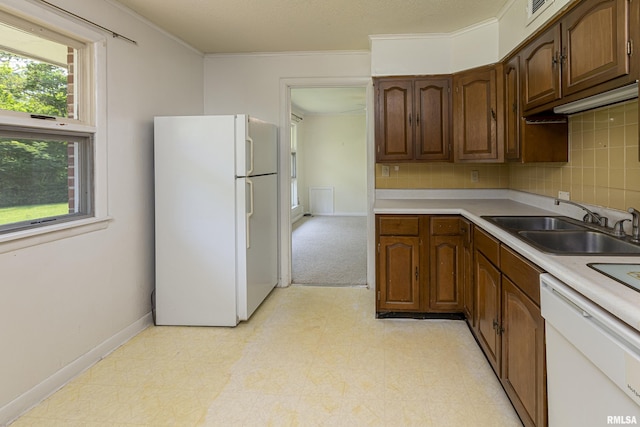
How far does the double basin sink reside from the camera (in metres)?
1.83

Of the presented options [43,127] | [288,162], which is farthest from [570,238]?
[43,127]

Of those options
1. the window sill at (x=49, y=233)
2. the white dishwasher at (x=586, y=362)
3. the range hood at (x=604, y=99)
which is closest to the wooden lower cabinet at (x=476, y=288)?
the white dishwasher at (x=586, y=362)

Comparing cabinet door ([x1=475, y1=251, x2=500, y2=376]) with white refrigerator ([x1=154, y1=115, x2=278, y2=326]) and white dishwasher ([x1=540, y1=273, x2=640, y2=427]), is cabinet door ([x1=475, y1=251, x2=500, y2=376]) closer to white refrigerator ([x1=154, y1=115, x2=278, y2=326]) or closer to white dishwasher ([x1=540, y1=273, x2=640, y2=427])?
white dishwasher ([x1=540, y1=273, x2=640, y2=427])

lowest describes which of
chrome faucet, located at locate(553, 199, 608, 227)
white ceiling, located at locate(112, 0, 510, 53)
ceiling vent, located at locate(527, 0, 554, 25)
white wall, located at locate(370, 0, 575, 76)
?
chrome faucet, located at locate(553, 199, 608, 227)

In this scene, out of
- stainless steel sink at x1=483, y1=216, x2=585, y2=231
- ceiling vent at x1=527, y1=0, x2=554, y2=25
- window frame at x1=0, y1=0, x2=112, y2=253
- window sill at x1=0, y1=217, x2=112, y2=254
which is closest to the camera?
window sill at x1=0, y1=217, x2=112, y2=254

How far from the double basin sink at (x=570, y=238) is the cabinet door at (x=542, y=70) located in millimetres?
722

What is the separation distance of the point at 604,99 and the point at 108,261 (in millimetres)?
3054

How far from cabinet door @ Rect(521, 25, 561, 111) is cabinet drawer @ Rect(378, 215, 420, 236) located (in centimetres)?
112

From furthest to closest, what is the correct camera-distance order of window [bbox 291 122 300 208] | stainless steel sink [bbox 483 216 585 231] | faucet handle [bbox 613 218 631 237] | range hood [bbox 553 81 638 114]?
window [bbox 291 122 300 208]
stainless steel sink [bbox 483 216 585 231]
faucet handle [bbox 613 218 631 237]
range hood [bbox 553 81 638 114]

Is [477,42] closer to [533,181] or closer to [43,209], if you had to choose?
[533,181]

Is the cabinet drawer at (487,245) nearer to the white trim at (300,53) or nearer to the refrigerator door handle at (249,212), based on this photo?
the refrigerator door handle at (249,212)

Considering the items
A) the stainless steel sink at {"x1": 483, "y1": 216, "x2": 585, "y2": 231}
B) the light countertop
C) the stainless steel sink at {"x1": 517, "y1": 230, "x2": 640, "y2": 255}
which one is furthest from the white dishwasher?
the stainless steel sink at {"x1": 483, "y1": 216, "x2": 585, "y2": 231}

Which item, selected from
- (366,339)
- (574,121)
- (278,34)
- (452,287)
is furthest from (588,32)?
(278,34)

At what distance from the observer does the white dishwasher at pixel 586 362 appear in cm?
104
